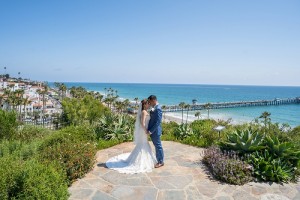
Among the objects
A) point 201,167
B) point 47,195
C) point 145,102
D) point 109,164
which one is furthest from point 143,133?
point 47,195

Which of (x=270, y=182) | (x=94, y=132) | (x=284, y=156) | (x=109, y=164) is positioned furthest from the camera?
Result: (x=94, y=132)

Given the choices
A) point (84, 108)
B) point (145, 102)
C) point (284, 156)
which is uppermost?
point (145, 102)

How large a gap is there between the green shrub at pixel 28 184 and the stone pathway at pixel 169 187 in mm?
775

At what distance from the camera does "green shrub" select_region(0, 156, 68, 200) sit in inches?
135

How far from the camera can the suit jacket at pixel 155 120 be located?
6041mm

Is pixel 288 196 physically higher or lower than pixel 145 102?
lower

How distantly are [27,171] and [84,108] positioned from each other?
31801 mm

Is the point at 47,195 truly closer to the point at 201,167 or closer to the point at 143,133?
the point at 143,133

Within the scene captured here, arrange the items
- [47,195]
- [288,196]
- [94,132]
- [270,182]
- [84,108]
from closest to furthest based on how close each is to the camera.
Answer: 1. [47,195]
2. [288,196]
3. [270,182]
4. [94,132]
5. [84,108]

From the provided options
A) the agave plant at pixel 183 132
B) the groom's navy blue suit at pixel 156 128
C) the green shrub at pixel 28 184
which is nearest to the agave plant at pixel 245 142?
the groom's navy blue suit at pixel 156 128

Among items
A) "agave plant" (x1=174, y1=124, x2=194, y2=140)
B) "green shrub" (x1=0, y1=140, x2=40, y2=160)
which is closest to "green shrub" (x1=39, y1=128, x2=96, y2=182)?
"green shrub" (x1=0, y1=140, x2=40, y2=160)

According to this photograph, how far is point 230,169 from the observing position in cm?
532

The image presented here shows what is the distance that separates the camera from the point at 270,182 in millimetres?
5246

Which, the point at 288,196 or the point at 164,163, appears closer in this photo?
the point at 288,196
